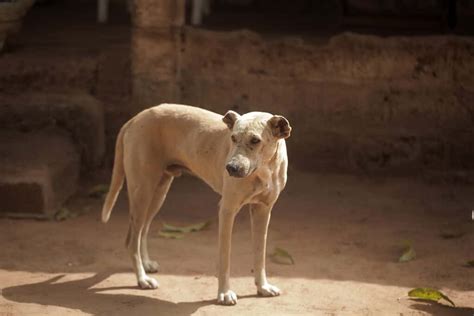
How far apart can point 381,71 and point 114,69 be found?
109 inches

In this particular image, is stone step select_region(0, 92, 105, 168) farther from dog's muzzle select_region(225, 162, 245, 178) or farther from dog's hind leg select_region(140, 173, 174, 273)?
dog's muzzle select_region(225, 162, 245, 178)

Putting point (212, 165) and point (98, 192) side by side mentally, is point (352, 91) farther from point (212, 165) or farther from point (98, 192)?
point (212, 165)

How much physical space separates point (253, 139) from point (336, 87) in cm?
390

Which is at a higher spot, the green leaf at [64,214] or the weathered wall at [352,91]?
the weathered wall at [352,91]

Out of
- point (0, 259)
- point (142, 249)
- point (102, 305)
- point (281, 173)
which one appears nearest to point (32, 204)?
point (0, 259)

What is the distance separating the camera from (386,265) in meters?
7.59

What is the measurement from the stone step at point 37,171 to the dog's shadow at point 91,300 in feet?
5.47

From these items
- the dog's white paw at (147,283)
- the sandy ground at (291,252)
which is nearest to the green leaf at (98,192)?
the sandy ground at (291,252)

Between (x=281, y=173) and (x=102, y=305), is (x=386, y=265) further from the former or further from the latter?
(x=102, y=305)

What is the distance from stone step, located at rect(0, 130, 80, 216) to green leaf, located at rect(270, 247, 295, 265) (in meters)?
2.21

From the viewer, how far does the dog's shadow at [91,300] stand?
21.0 ft

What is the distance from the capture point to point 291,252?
790cm

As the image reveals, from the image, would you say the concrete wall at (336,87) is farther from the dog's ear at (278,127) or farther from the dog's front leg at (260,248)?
the dog's ear at (278,127)

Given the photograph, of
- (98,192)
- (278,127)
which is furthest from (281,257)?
(98,192)
